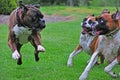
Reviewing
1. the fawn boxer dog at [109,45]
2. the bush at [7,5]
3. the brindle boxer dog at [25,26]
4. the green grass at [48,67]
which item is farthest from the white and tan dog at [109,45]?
the bush at [7,5]

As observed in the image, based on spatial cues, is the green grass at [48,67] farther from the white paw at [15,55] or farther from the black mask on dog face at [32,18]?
the black mask on dog face at [32,18]

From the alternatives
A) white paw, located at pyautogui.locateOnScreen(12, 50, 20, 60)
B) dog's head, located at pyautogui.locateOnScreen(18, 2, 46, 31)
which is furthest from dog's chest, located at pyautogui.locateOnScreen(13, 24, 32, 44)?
white paw, located at pyautogui.locateOnScreen(12, 50, 20, 60)

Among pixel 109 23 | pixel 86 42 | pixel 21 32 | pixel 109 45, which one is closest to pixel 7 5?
pixel 86 42

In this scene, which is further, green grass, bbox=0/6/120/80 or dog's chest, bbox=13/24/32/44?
green grass, bbox=0/6/120/80

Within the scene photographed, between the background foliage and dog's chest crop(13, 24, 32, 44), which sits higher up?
dog's chest crop(13, 24, 32, 44)

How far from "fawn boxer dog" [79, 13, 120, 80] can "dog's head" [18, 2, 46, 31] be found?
1.18 m

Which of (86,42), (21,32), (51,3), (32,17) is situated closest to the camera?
Answer: (32,17)

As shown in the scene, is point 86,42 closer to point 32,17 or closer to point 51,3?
point 32,17

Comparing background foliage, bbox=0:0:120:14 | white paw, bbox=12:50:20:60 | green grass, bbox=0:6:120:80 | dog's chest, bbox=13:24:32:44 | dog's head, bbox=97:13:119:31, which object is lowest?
background foliage, bbox=0:0:120:14

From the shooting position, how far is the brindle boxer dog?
8156 millimetres

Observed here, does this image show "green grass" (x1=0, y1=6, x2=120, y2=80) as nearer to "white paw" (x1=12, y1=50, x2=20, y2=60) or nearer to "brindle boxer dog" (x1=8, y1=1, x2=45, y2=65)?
"white paw" (x1=12, y1=50, x2=20, y2=60)

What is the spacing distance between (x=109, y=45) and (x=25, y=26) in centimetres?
183

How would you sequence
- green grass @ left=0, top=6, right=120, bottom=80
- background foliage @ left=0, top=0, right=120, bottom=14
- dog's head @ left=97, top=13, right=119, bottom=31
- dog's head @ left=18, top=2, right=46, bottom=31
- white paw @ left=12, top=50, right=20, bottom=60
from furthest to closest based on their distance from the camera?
background foliage @ left=0, top=0, right=120, bottom=14 → green grass @ left=0, top=6, right=120, bottom=80 → white paw @ left=12, top=50, right=20, bottom=60 → dog's head @ left=97, top=13, right=119, bottom=31 → dog's head @ left=18, top=2, right=46, bottom=31

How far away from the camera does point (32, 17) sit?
8.20 meters
